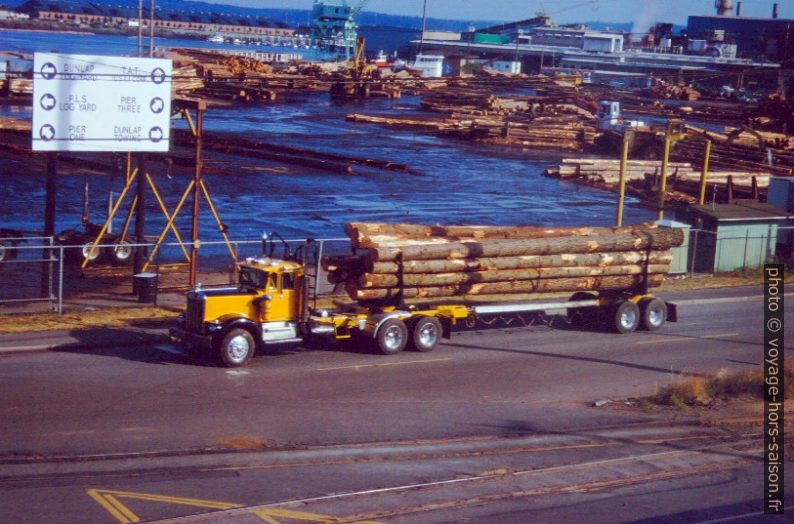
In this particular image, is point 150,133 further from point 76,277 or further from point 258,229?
point 258,229

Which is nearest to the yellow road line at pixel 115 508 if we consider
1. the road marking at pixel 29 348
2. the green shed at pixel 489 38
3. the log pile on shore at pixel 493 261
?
the road marking at pixel 29 348

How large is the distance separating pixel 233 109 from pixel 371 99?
2513 cm

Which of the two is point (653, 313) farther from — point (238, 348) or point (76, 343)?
point (76, 343)

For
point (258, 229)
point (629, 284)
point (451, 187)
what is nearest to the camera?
point (629, 284)

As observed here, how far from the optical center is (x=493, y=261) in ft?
77.7

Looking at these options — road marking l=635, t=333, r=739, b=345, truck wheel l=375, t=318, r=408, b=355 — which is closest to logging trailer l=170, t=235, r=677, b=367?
truck wheel l=375, t=318, r=408, b=355

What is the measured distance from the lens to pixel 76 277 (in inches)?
1126

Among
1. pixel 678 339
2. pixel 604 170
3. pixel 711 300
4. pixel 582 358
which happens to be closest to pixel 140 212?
pixel 582 358

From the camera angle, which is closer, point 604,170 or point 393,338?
point 393,338

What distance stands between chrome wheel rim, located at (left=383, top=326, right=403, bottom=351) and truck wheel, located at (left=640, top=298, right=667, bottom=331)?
281 inches

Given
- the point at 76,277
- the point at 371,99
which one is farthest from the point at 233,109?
the point at 76,277

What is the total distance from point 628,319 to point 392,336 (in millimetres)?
6832

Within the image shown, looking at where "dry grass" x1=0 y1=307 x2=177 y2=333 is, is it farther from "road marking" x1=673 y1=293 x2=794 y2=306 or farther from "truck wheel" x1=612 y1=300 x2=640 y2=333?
"road marking" x1=673 y1=293 x2=794 y2=306

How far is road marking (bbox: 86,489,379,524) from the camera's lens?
462 inches
